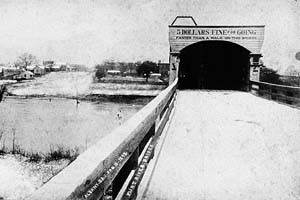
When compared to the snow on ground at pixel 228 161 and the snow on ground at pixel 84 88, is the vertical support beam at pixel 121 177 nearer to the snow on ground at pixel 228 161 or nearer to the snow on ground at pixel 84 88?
the snow on ground at pixel 228 161

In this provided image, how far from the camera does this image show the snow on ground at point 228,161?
2557 millimetres

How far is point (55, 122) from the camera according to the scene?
2544 centimetres

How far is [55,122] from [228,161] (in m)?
23.9

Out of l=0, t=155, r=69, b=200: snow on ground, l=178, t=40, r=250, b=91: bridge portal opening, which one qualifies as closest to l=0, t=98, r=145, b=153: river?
l=0, t=155, r=69, b=200: snow on ground

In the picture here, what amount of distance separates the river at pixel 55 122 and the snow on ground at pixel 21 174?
2.18m

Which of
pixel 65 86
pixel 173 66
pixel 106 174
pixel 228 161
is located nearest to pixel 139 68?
pixel 65 86

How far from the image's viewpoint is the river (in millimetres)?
19797

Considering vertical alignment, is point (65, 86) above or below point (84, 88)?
above

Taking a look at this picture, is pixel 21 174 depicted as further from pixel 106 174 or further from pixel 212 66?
pixel 106 174

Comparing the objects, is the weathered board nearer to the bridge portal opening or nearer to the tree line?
the bridge portal opening

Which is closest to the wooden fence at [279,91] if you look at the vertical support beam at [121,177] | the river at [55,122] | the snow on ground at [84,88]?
the vertical support beam at [121,177]

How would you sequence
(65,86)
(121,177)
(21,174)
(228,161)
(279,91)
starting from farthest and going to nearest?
1. (65,86)
2. (21,174)
3. (279,91)
4. (228,161)
5. (121,177)

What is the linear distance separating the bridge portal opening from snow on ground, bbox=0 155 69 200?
8395 millimetres

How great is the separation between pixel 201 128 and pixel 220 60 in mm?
11882
